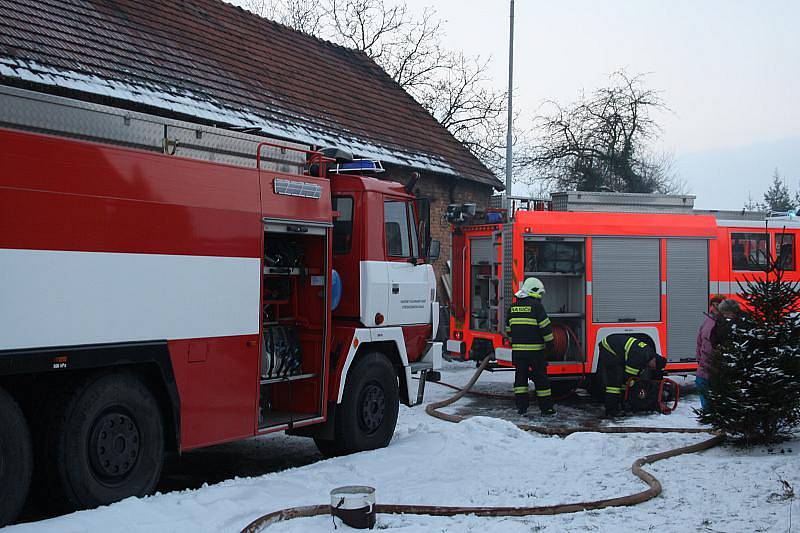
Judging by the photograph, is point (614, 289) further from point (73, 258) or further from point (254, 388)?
point (73, 258)

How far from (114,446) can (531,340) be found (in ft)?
21.1

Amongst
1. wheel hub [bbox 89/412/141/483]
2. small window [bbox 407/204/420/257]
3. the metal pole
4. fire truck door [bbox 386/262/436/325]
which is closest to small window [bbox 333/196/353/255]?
fire truck door [bbox 386/262/436/325]

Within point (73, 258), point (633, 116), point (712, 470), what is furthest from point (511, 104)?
point (73, 258)

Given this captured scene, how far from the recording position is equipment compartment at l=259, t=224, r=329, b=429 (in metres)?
8.05

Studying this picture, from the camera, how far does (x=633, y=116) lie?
34.1 meters

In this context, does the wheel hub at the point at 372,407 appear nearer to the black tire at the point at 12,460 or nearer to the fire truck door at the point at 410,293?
the fire truck door at the point at 410,293

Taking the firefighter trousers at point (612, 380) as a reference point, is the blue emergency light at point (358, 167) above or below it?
above

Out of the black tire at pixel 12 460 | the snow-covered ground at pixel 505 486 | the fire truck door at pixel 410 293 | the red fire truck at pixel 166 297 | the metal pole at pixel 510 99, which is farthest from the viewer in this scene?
the metal pole at pixel 510 99

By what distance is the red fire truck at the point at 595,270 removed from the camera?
12.6 metres

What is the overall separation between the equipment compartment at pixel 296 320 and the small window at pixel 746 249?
822 cm

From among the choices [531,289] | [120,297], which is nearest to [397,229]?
[531,289]

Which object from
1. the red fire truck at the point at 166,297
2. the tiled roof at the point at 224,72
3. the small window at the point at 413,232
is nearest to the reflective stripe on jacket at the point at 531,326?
the small window at the point at 413,232

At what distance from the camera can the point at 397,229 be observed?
30.3 ft

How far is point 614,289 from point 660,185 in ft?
90.6
